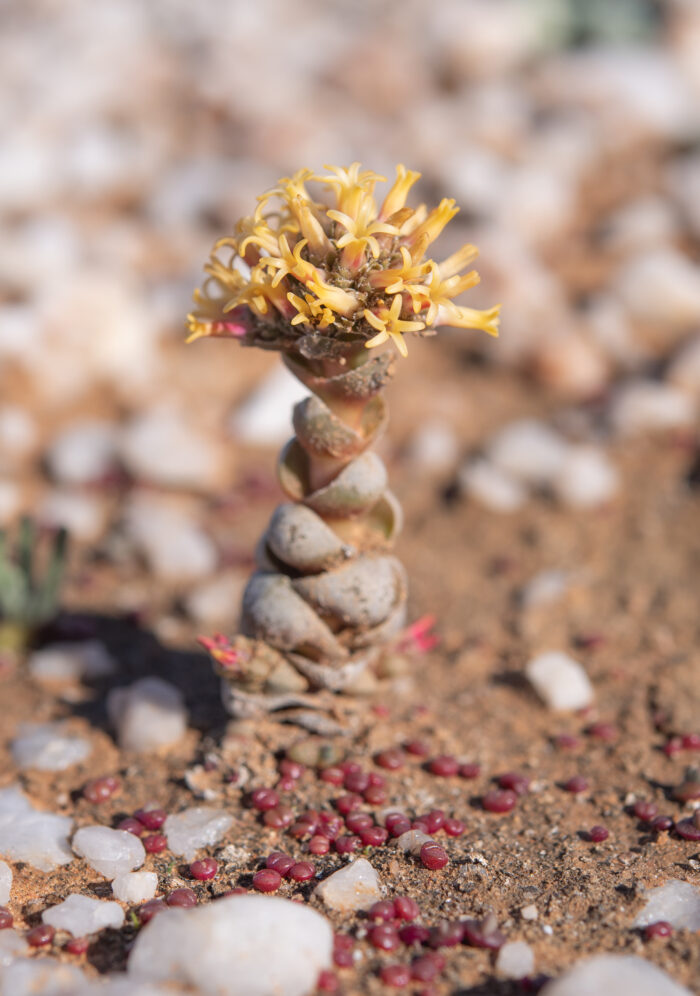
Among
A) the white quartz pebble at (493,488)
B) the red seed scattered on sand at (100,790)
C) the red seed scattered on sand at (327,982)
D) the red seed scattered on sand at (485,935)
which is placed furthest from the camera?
the white quartz pebble at (493,488)

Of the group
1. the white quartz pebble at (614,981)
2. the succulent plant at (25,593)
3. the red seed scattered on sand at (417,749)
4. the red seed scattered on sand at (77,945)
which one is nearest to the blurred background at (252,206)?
the succulent plant at (25,593)

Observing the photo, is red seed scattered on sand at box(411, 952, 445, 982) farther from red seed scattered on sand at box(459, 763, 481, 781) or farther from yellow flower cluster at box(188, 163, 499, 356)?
yellow flower cluster at box(188, 163, 499, 356)

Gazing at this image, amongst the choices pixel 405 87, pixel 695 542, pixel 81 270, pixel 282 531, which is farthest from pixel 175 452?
pixel 405 87

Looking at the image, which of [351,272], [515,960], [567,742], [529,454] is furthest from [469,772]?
[529,454]

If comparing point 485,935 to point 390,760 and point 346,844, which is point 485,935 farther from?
point 390,760

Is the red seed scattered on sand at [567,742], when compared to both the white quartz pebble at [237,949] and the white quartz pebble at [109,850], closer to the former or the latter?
the white quartz pebble at [237,949]

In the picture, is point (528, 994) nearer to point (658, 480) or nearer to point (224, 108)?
point (658, 480)
